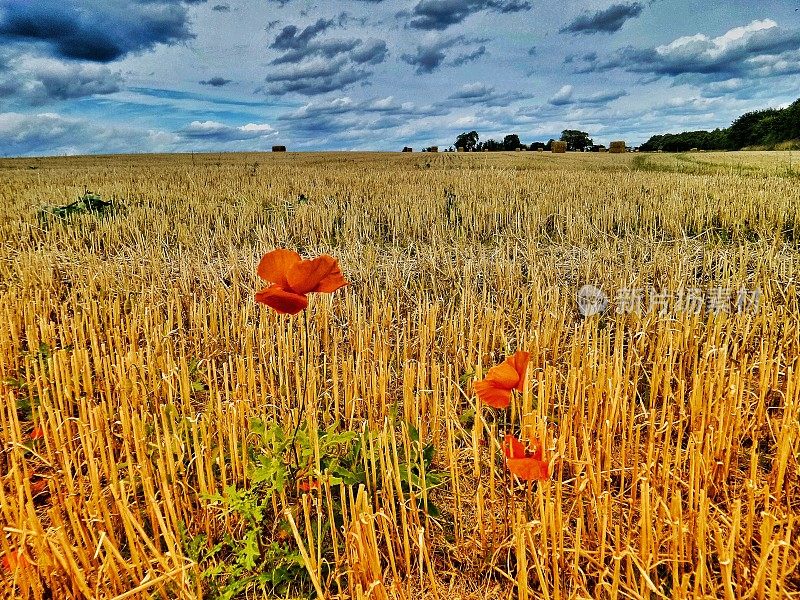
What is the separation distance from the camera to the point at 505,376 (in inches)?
64.9

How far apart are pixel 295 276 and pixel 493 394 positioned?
71 centimetres

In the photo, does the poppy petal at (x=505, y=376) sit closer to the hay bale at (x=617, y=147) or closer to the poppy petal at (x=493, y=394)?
the poppy petal at (x=493, y=394)

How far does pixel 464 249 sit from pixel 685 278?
209 centimetres

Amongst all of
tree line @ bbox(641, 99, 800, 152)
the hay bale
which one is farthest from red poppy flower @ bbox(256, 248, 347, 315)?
tree line @ bbox(641, 99, 800, 152)

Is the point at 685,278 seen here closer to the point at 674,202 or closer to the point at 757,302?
the point at 757,302

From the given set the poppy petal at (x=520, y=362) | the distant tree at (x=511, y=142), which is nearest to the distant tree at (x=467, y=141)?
the distant tree at (x=511, y=142)

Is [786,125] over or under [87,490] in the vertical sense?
over

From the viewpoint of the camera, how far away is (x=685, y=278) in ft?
14.8

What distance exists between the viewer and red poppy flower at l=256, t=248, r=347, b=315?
144 cm

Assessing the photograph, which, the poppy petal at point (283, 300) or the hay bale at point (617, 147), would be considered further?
the hay bale at point (617, 147)

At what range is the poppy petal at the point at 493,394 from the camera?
5.43ft

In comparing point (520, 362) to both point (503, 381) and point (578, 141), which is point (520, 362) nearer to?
point (503, 381)

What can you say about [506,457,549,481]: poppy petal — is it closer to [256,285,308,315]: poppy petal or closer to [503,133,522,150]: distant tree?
[256,285,308,315]: poppy petal

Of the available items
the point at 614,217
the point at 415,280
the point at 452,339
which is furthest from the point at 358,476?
the point at 614,217
